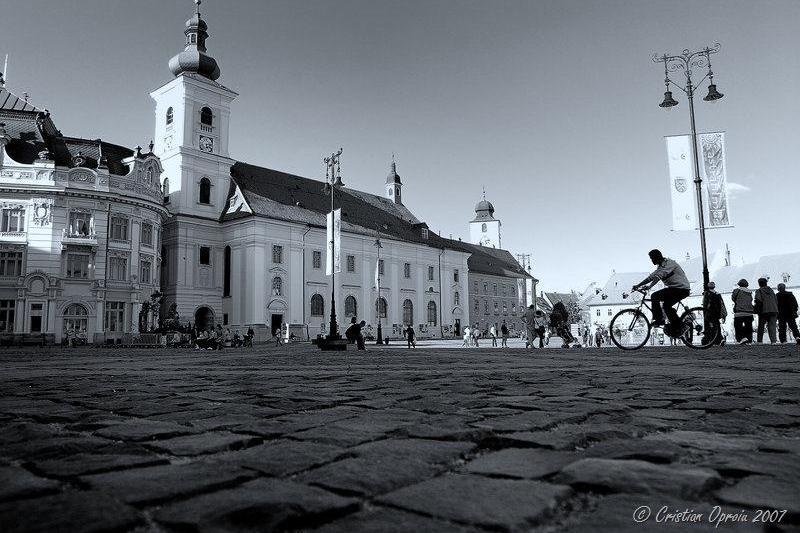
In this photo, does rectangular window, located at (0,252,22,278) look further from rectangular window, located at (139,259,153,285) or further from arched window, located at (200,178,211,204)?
arched window, located at (200,178,211,204)

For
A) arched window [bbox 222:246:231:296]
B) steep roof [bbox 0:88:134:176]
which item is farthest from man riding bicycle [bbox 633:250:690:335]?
arched window [bbox 222:246:231:296]

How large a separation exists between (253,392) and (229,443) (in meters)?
2.49

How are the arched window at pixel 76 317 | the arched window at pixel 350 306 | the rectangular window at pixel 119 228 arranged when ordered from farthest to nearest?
the arched window at pixel 350 306
the rectangular window at pixel 119 228
the arched window at pixel 76 317

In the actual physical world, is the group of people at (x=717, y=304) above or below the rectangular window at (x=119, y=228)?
below

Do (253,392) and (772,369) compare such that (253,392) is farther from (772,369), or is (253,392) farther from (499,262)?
(499,262)

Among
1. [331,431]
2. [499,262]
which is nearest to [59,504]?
[331,431]

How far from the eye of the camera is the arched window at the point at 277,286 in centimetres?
4900

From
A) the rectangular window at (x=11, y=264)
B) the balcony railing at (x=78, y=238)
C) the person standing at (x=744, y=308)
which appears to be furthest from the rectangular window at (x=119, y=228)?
the person standing at (x=744, y=308)

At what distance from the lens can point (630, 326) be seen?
11.5 meters

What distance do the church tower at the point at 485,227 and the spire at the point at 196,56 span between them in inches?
2653

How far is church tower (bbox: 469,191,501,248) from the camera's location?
358 ft

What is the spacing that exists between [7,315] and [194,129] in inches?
819

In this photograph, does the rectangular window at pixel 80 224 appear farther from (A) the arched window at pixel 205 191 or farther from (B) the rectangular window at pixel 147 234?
(A) the arched window at pixel 205 191

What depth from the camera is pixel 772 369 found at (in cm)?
676
